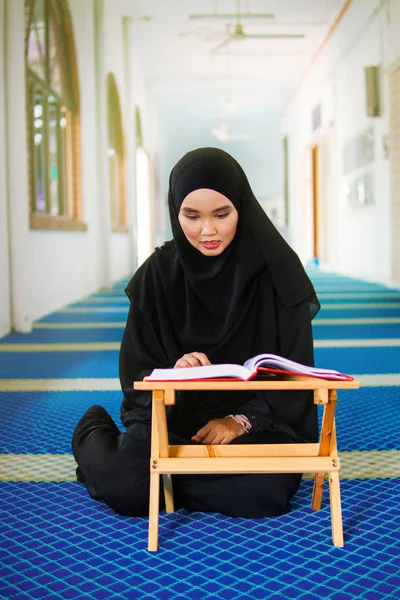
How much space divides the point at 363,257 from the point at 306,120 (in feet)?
16.5

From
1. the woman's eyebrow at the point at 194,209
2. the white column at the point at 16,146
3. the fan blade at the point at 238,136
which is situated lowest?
the woman's eyebrow at the point at 194,209

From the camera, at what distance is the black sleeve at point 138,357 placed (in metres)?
1.63

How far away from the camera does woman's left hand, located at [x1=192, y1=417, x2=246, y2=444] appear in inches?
59.9

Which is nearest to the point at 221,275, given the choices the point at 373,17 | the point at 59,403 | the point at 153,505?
the point at 153,505

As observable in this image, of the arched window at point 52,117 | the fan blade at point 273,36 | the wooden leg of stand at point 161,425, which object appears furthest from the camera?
the fan blade at point 273,36

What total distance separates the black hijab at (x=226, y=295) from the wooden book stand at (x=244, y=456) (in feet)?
0.52

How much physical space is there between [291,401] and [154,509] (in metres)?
0.39

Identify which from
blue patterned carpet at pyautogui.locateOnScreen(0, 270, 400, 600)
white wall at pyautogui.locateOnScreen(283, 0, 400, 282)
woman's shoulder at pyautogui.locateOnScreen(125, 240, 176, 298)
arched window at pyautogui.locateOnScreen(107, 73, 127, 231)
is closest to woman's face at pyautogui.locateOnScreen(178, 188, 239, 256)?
woman's shoulder at pyautogui.locateOnScreen(125, 240, 176, 298)

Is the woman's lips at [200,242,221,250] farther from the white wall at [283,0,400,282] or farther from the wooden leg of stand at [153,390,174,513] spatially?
the white wall at [283,0,400,282]

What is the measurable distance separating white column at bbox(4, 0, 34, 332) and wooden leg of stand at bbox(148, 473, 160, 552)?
11.1 ft

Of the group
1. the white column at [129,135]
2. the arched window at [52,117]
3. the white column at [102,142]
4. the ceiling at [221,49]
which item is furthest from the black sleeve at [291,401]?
the white column at [129,135]

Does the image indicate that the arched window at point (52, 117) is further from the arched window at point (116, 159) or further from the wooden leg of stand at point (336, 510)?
the wooden leg of stand at point (336, 510)

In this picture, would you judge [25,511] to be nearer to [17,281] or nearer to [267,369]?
[267,369]

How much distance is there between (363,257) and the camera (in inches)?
347
